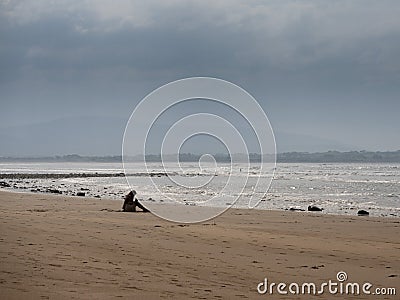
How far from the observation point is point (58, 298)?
8.49m

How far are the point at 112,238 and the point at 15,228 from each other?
3.14 metres

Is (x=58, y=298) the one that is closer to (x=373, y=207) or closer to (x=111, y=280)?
(x=111, y=280)

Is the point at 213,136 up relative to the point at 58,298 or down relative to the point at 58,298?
up

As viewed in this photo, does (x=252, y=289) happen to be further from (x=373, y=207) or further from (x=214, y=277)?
(x=373, y=207)

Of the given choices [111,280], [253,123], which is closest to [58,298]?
[111,280]

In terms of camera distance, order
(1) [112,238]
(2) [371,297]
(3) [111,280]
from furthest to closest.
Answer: (1) [112,238]
(3) [111,280]
(2) [371,297]

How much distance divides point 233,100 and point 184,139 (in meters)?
2.45

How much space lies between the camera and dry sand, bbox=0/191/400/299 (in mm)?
9289

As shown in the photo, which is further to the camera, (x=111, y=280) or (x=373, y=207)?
(x=373, y=207)

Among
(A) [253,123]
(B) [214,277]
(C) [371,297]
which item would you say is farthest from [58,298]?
(A) [253,123]

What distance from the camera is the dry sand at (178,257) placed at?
9.29 metres

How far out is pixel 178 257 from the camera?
40.6ft

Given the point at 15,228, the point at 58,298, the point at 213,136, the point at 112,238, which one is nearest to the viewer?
the point at 58,298

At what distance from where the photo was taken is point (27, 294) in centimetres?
866
